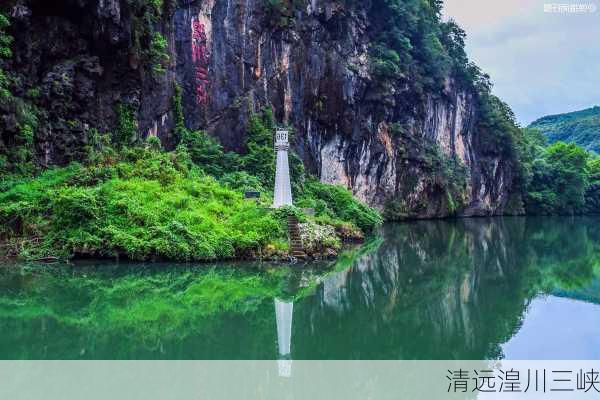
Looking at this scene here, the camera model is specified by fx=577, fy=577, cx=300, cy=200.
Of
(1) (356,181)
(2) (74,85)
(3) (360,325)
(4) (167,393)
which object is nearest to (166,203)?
(2) (74,85)

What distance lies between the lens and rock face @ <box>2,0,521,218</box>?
61.6 feet

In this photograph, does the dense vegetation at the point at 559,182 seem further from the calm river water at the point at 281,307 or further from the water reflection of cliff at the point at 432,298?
the calm river water at the point at 281,307

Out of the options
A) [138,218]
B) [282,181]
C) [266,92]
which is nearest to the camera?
[138,218]

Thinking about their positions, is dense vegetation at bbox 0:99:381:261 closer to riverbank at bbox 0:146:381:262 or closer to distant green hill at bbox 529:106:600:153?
riverbank at bbox 0:146:381:262

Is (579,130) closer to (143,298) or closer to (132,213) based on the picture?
(132,213)

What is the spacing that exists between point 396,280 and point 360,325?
4.84 metres

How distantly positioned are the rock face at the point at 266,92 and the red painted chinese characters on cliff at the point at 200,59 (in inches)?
1.9

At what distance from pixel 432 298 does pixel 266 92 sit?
17472mm

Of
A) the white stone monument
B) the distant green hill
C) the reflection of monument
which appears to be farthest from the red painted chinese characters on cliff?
the distant green hill

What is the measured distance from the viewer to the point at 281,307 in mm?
9914

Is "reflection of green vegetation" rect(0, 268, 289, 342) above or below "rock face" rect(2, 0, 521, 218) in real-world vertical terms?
below

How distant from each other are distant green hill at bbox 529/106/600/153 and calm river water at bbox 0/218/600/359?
67.6 metres

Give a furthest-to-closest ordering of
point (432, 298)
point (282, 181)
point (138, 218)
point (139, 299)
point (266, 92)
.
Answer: point (266, 92) < point (282, 181) < point (138, 218) < point (432, 298) < point (139, 299)

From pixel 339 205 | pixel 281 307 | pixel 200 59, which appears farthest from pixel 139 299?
pixel 200 59
